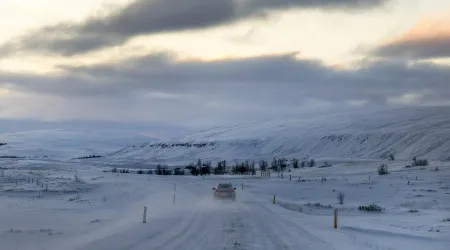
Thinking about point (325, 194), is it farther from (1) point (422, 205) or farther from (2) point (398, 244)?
(2) point (398, 244)

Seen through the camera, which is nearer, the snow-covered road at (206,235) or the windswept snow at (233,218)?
the snow-covered road at (206,235)

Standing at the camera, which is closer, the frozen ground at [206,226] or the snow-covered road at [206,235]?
the snow-covered road at [206,235]

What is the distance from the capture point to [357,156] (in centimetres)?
16100

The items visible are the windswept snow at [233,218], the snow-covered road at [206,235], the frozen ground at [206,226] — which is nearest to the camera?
the snow-covered road at [206,235]

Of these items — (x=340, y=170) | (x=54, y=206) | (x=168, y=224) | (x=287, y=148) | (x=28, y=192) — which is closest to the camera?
(x=168, y=224)

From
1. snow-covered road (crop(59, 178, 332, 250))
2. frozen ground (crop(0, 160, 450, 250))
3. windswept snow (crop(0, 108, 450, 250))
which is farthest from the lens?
windswept snow (crop(0, 108, 450, 250))

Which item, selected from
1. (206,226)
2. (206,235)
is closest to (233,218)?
(206,226)

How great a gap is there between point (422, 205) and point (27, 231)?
1167 inches

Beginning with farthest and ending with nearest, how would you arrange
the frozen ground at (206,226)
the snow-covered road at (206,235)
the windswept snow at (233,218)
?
the windswept snow at (233,218), the frozen ground at (206,226), the snow-covered road at (206,235)

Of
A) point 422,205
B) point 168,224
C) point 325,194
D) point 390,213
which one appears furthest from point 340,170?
point 168,224

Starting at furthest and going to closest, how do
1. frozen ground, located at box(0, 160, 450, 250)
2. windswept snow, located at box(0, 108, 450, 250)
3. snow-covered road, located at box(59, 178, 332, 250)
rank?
1. windswept snow, located at box(0, 108, 450, 250)
2. frozen ground, located at box(0, 160, 450, 250)
3. snow-covered road, located at box(59, 178, 332, 250)

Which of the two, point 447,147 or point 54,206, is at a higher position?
point 447,147

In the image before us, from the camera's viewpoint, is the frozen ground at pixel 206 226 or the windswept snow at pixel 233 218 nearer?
the frozen ground at pixel 206 226

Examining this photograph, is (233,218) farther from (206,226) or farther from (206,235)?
(206,235)
